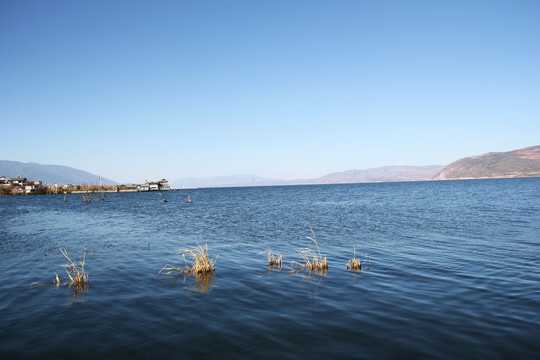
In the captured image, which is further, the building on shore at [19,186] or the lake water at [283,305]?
the building on shore at [19,186]

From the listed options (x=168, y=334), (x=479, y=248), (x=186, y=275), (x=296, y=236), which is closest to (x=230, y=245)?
(x=296, y=236)

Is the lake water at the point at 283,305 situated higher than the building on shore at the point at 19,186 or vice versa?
the building on shore at the point at 19,186

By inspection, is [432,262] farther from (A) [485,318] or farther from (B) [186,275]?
(B) [186,275]

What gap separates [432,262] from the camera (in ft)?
55.3

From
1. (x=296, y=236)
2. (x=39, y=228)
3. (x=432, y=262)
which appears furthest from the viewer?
(x=39, y=228)

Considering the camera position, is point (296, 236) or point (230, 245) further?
point (296, 236)

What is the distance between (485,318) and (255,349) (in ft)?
22.1

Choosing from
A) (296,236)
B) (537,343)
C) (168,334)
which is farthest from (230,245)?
(537,343)

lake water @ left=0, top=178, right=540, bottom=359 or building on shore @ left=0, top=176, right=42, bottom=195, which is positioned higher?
building on shore @ left=0, top=176, right=42, bottom=195

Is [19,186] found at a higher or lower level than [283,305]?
higher

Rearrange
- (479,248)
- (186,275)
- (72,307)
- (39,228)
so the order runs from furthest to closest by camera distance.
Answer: (39,228) → (479,248) → (186,275) → (72,307)

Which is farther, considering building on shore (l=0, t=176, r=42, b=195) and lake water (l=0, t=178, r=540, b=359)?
building on shore (l=0, t=176, r=42, b=195)

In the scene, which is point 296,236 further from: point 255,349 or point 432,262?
point 255,349

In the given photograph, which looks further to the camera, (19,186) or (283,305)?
(19,186)
